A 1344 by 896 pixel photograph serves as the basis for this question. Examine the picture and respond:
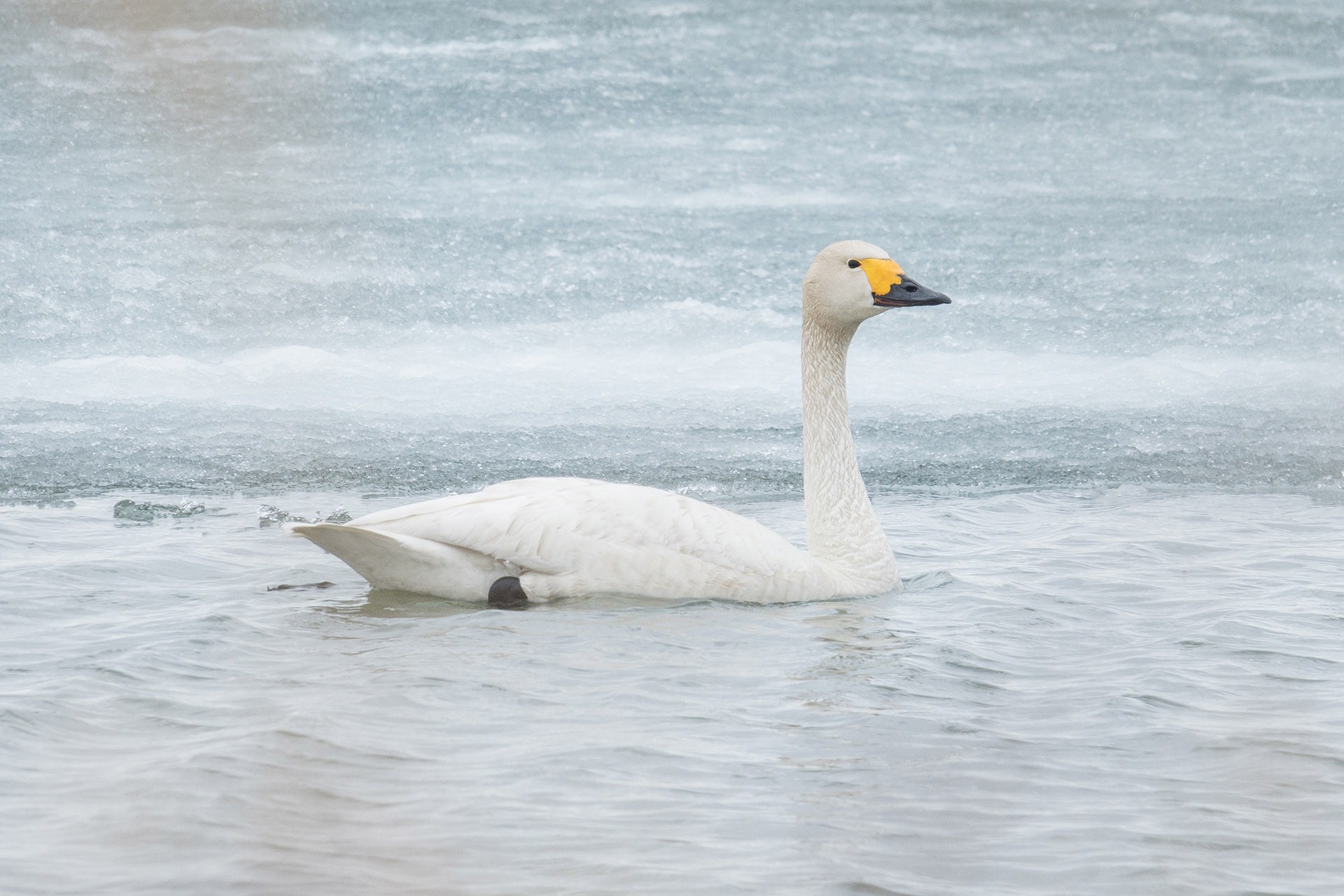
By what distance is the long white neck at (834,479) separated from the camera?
5539mm

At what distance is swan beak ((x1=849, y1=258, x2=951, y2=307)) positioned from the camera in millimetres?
5566

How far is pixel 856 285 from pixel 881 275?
101 millimetres

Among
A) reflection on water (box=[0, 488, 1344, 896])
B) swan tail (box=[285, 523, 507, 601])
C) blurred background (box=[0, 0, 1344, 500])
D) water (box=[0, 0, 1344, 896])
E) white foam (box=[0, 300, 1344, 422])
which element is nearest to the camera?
reflection on water (box=[0, 488, 1344, 896])

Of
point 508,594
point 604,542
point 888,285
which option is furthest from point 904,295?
point 508,594

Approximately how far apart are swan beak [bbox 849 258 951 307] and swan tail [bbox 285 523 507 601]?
5.66 ft

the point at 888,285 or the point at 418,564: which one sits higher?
the point at 888,285

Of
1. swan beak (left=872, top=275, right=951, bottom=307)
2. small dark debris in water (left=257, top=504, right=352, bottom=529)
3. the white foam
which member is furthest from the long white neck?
the white foam

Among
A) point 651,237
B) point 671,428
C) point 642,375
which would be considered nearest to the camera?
point 671,428

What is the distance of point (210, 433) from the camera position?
8.20 meters

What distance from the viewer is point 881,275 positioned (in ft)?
18.4

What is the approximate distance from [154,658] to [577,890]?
6.59ft

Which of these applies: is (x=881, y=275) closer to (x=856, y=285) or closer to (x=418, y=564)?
(x=856, y=285)

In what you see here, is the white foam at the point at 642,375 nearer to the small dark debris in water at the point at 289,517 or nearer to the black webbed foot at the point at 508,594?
the small dark debris in water at the point at 289,517

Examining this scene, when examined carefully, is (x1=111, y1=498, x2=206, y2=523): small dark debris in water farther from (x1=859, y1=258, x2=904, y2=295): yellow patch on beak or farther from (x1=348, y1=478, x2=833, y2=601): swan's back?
(x1=859, y1=258, x2=904, y2=295): yellow patch on beak
